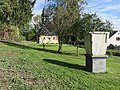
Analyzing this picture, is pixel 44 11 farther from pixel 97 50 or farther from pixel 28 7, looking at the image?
pixel 97 50

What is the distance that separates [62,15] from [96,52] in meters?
11.7

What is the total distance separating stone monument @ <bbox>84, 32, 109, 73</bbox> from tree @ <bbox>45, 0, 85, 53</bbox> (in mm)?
11250

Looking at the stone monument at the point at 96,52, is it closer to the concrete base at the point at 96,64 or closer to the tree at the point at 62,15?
the concrete base at the point at 96,64

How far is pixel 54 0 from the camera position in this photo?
20.9 metres

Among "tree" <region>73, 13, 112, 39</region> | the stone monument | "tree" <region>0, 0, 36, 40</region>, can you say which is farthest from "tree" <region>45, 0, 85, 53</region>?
the stone monument

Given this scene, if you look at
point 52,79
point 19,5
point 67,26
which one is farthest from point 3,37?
point 52,79

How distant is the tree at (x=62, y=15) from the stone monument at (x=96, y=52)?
11.2 m

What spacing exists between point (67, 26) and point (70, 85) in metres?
14.2

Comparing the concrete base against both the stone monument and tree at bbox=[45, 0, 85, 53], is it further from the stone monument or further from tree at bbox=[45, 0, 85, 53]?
tree at bbox=[45, 0, 85, 53]

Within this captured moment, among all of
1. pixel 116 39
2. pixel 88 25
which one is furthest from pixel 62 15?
pixel 116 39

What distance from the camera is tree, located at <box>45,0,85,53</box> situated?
20047 mm

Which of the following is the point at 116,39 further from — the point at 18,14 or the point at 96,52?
the point at 96,52

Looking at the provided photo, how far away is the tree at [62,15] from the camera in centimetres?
2005

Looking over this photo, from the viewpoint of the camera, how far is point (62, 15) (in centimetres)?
2003
